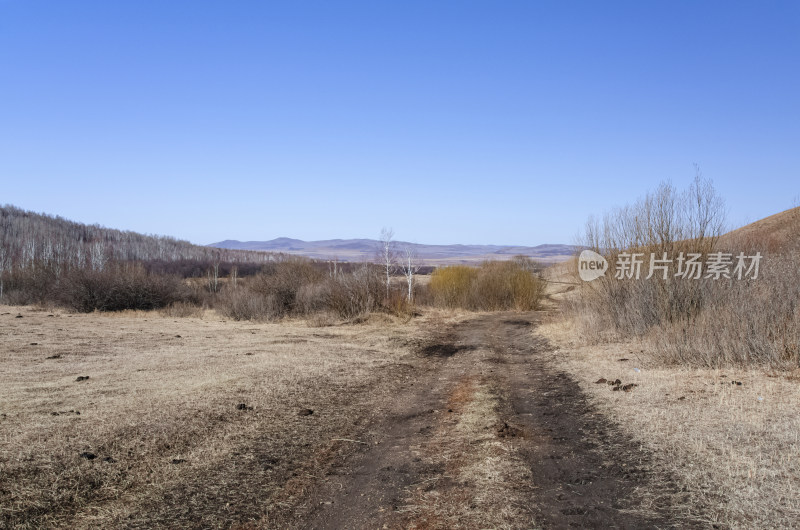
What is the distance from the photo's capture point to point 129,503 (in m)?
4.77

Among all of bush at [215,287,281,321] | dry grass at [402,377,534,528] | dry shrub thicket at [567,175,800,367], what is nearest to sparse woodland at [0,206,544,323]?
bush at [215,287,281,321]

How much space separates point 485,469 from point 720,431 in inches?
119

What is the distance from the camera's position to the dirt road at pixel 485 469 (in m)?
4.54

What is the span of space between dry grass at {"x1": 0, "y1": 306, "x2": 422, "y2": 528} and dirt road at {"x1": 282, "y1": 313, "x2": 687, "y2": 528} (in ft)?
2.17

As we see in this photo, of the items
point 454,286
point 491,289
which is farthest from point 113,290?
point 491,289

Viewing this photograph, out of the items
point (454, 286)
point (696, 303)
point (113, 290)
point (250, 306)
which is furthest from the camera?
point (454, 286)

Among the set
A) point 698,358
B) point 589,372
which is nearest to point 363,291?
point 589,372

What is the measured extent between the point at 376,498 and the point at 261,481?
4.23 ft

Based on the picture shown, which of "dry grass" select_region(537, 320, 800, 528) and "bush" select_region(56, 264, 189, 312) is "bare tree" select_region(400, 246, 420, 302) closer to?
"bush" select_region(56, 264, 189, 312)

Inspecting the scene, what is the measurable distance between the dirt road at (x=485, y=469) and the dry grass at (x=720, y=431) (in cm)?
34

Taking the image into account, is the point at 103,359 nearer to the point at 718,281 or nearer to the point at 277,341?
the point at 277,341

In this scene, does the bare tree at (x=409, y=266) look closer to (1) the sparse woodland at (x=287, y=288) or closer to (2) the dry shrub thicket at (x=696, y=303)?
(1) the sparse woodland at (x=287, y=288)

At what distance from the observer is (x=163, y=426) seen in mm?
6832

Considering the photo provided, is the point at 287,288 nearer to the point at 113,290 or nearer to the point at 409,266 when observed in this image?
the point at 409,266
